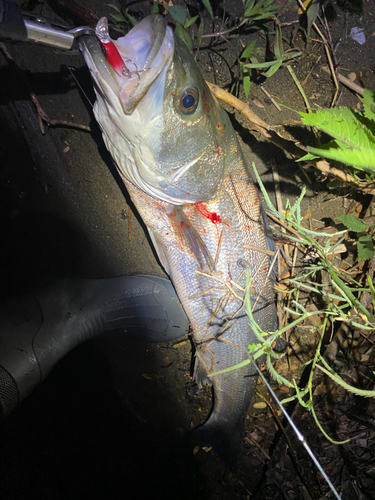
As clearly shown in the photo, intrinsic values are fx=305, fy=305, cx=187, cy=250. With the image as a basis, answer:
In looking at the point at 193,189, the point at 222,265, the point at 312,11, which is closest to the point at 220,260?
the point at 222,265

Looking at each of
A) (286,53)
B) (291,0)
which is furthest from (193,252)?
(291,0)

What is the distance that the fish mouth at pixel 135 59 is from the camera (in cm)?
127

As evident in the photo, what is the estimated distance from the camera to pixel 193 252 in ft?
6.28

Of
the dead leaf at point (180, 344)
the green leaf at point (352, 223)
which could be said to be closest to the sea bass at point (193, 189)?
the dead leaf at point (180, 344)

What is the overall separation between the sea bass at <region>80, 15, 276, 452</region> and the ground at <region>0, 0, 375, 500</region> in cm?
38

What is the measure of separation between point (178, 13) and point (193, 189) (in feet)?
3.84

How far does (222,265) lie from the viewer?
1.89 meters

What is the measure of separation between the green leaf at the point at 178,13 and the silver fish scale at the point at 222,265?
3.24ft

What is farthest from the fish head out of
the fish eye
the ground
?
the ground

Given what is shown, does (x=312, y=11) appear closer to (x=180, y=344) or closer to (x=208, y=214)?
(x=208, y=214)

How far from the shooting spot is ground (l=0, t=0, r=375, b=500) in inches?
81.6

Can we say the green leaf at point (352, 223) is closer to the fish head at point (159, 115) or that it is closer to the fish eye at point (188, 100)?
the fish head at point (159, 115)

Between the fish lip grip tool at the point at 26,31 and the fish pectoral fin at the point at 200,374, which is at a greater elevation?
the fish lip grip tool at the point at 26,31

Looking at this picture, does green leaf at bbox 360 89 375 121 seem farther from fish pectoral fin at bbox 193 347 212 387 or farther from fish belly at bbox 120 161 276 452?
fish pectoral fin at bbox 193 347 212 387
